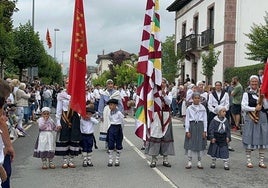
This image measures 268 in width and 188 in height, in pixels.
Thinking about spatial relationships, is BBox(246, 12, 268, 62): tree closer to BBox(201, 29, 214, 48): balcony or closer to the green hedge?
the green hedge

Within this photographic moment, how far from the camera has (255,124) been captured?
36.8 ft

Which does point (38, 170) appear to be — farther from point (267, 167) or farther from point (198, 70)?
point (198, 70)

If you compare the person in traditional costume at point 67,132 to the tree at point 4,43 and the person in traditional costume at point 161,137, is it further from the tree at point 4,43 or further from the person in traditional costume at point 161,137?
the tree at point 4,43

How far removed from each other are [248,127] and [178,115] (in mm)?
17444

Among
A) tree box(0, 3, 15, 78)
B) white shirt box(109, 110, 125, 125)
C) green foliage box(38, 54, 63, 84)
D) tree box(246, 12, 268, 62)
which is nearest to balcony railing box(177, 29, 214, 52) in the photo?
green foliage box(38, 54, 63, 84)

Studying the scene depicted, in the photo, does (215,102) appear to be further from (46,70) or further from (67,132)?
(46,70)

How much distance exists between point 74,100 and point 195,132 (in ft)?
9.16

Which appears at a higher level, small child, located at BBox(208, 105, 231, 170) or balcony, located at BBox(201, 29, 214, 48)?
balcony, located at BBox(201, 29, 214, 48)

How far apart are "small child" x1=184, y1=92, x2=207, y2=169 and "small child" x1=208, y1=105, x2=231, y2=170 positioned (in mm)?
212

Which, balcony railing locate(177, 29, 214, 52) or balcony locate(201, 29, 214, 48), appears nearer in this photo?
balcony locate(201, 29, 214, 48)

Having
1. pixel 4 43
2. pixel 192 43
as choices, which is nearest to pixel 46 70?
pixel 192 43

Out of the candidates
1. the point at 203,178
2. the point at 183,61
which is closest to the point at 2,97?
the point at 203,178

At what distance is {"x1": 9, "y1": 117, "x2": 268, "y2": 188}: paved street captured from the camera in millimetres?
8969

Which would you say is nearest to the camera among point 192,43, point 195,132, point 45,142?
point 45,142
